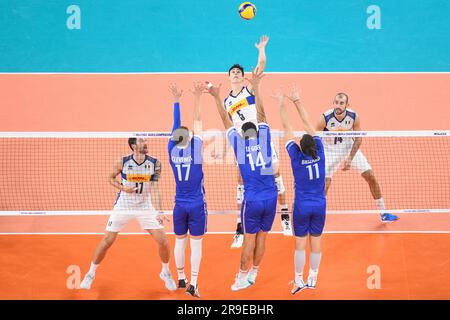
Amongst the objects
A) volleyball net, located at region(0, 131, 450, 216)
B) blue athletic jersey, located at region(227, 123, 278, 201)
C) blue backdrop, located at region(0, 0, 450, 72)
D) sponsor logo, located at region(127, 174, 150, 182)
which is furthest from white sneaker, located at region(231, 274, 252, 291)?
blue backdrop, located at region(0, 0, 450, 72)

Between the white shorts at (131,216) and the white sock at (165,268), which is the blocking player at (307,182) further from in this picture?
the white shorts at (131,216)

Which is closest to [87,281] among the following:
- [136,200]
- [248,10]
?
[136,200]

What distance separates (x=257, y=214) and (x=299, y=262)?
1146 mm

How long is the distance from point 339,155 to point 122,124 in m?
6.98

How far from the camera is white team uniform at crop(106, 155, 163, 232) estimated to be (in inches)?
463

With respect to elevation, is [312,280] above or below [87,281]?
below

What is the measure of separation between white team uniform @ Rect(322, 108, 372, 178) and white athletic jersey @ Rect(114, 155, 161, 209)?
4175 millimetres

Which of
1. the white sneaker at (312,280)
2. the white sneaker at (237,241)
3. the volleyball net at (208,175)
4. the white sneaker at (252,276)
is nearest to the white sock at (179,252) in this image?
the white sneaker at (252,276)

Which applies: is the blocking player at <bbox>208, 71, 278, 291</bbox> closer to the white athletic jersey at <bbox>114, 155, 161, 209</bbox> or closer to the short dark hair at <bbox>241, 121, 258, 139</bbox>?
the short dark hair at <bbox>241, 121, 258, 139</bbox>

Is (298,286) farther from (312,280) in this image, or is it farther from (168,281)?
(168,281)

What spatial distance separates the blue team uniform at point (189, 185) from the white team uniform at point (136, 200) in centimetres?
76

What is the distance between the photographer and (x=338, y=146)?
46.8 ft

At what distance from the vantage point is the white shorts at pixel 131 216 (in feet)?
38.5

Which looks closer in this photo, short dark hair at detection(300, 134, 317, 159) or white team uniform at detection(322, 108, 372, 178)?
short dark hair at detection(300, 134, 317, 159)
